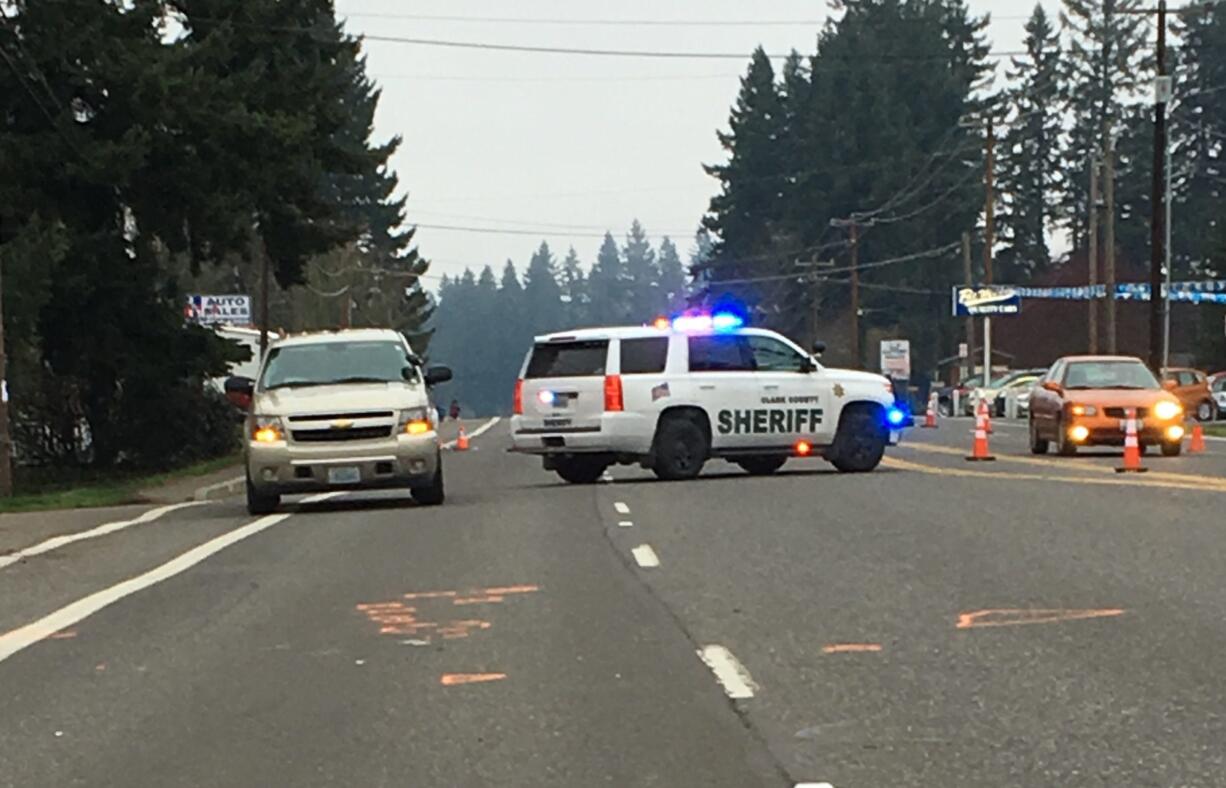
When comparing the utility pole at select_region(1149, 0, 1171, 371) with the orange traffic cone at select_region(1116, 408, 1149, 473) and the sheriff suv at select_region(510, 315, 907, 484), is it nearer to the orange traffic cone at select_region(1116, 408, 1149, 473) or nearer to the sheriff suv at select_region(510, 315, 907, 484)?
the orange traffic cone at select_region(1116, 408, 1149, 473)

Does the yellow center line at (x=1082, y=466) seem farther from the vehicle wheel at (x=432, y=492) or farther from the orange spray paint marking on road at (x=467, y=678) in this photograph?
A: the orange spray paint marking on road at (x=467, y=678)

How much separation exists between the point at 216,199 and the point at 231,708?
96.8ft

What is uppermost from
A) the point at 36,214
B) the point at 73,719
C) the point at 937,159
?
the point at 937,159

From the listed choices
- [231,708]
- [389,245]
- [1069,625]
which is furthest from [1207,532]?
[389,245]

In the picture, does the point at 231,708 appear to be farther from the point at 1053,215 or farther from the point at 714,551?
the point at 1053,215

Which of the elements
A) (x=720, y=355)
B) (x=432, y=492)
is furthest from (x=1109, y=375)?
(x=432, y=492)

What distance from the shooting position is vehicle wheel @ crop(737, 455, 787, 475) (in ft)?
96.8

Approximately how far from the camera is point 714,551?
17.1 meters

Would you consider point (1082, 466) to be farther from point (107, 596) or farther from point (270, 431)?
point (107, 596)

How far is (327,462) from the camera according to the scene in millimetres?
22391

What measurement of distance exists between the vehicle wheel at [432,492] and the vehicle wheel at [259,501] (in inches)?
60.5

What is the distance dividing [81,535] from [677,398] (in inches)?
335

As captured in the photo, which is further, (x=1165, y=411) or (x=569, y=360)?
(x=1165, y=411)

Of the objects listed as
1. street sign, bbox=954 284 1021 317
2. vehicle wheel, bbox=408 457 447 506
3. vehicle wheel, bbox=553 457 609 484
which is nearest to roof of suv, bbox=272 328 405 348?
vehicle wheel, bbox=408 457 447 506
